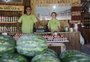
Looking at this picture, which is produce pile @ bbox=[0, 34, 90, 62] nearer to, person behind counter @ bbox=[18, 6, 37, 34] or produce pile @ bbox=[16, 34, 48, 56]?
produce pile @ bbox=[16, 34, 48, 56]

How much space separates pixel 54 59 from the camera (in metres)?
1.57

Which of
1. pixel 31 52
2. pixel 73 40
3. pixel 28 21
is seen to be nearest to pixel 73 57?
pixel 31 52

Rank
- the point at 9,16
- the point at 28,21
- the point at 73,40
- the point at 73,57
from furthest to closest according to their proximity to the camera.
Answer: the point at 9,16 → the point at 73,40 → the point at 28,21 → the point at 73,57

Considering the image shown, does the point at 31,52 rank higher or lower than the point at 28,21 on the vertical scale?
higher

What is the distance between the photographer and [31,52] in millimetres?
1713

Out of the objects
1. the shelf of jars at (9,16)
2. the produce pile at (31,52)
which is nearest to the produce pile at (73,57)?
the produce pile at (31,52)

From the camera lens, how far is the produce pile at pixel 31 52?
5.22 ft

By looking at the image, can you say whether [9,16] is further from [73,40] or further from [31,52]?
[31,52]

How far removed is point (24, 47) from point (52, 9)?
8.96 metres

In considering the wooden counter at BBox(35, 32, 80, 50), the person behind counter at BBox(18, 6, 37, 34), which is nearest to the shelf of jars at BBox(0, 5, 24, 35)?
the person behind counter at BBox(18, 6, 37, 34)

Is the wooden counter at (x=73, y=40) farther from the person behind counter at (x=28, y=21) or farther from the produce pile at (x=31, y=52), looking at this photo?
the produce pile at (x=31, y=52)

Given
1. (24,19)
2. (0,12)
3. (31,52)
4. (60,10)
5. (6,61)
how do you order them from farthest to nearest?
1. (60,10)
2. (0,12)
3. (24,19)
4. (31,52)
5. (6,61)

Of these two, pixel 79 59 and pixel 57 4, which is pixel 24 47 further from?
pixel 57 4

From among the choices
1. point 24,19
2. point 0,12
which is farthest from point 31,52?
point 0,12
